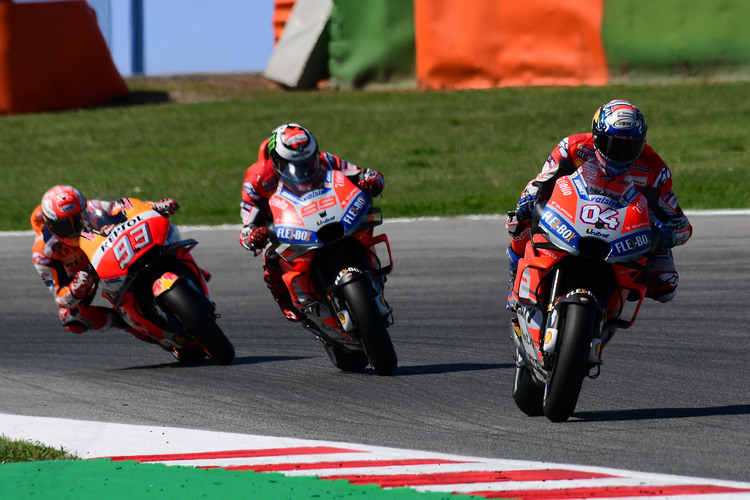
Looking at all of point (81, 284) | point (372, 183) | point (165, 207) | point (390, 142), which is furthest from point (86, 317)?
point (390, 142)

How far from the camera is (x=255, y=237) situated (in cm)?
706

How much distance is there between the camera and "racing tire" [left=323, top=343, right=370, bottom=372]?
7375mm

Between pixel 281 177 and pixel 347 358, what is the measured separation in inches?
46.4

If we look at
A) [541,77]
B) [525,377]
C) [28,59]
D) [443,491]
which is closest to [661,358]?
[525,377]

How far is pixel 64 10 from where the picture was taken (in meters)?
18.7

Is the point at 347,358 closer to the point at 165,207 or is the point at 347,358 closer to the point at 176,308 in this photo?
the point at 176,308

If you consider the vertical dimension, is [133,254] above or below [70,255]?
above

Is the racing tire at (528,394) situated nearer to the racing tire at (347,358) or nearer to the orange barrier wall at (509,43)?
the racing tire at (347,358)

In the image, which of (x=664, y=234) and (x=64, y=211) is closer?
(x=664, y=234)

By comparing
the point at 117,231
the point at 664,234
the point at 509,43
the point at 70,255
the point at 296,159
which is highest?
the point at 664,234

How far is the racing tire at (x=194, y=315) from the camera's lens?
749 cm

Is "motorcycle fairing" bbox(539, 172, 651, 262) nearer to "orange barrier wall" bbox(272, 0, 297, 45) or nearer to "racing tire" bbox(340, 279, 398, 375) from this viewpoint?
"racing tire" bbox(340, 279, 398, 375)

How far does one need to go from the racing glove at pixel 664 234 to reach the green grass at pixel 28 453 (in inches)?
106

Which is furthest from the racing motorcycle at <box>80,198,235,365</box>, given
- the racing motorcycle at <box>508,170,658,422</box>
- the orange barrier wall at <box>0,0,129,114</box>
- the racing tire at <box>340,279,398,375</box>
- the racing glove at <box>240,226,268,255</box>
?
the orange barrier wall at <box>0,0,129,114</box>
